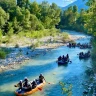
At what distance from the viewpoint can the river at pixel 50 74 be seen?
92.8ft

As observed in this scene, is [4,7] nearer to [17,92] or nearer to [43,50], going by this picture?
[43,50]

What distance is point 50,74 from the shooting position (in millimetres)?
34688

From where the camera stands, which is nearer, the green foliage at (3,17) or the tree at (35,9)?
the green foliage at (3,17)

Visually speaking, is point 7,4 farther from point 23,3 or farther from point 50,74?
point 50,74

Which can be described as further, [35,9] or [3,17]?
[35,9]

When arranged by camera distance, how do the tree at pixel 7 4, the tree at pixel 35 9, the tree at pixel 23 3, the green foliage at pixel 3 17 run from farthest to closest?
the tree at pixel 23 3 < the tree at pixel 35 9 < the tree at pixel 7 4 < the green foliage at pixel 3 17

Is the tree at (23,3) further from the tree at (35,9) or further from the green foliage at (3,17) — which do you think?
the green foliage at (3,17)

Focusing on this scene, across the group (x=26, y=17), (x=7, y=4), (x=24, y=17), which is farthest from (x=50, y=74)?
(x=7, y=4)

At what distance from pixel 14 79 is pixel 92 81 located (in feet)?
27.9

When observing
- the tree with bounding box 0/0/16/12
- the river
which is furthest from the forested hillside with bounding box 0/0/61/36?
the river

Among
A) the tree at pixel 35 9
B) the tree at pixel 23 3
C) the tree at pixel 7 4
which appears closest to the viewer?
the tree at pixel 7 4

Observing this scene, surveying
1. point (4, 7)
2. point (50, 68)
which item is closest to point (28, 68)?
point (50, 68)

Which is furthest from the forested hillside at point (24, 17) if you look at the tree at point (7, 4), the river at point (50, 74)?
the river at point (50, 74)

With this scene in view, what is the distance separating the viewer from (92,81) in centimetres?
3133
